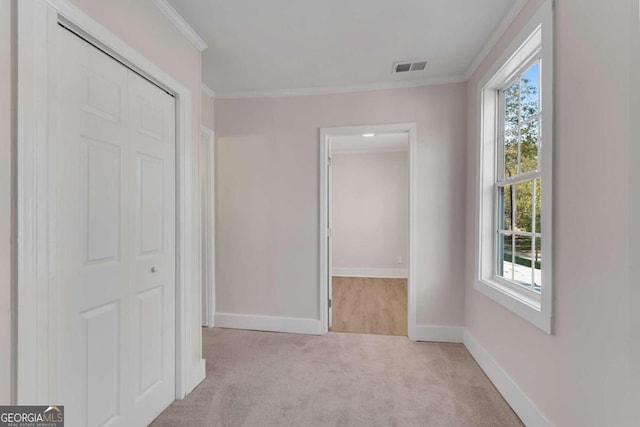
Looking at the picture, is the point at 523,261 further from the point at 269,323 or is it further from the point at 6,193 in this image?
the point at 6,193

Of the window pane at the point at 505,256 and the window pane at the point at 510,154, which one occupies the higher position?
the window pane at the point at 510,154

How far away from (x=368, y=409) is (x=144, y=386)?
1.33 m

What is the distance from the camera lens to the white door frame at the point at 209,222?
3139mm

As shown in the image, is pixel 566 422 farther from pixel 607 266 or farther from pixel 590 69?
pixel 590 69

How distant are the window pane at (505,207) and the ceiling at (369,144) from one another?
2584mm

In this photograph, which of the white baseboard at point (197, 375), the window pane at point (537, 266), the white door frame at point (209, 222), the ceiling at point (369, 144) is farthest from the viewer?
the ceiling at point (369, 144)

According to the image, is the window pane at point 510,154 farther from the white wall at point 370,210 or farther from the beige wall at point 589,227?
the white wall at point 370,210

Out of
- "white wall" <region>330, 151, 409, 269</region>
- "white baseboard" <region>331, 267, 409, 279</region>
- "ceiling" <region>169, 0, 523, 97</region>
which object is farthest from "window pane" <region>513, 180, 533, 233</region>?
"white baseboard" <region>331, 267, 409, 279</region>

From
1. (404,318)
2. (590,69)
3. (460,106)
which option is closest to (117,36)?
(590,69)

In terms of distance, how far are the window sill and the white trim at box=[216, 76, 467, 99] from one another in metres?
1.85

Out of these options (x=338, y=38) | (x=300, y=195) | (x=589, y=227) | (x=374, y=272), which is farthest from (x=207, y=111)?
(x=374, y=272)

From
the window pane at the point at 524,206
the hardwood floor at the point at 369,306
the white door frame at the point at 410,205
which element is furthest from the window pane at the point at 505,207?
the hardwood floor at the point at 369,306

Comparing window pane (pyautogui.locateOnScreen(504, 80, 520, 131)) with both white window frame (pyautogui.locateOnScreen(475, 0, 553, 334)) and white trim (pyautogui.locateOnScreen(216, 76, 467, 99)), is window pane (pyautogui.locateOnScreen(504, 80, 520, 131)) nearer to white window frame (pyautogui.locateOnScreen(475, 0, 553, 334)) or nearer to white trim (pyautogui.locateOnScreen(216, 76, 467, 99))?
white window frame (pyautogui.locateOnScreen(475, 0, 553, 334))

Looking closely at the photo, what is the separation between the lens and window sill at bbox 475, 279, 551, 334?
5.06 ft
